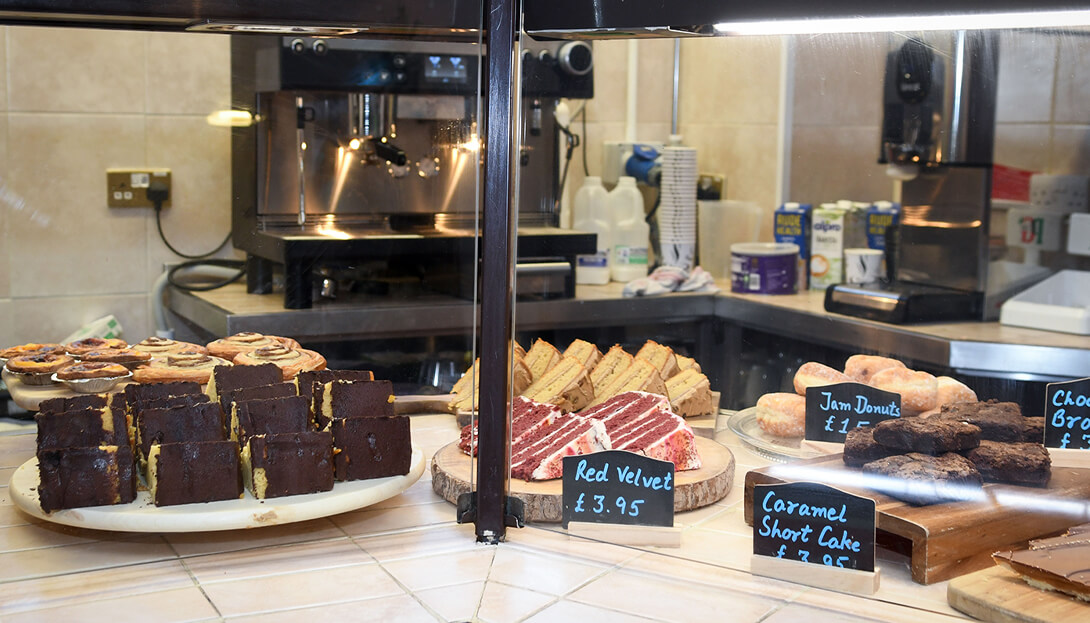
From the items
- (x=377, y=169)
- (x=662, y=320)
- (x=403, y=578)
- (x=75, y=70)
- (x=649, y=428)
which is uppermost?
(x=75, y=70)

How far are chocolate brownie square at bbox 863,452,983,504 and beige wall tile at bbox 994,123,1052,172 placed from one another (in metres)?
0.82

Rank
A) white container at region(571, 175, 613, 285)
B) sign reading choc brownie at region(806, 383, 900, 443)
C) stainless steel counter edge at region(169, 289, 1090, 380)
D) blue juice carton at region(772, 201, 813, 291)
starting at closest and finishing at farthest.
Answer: sign reading choc brownie at region(806, 383, 900, 443)
stainless steel counter edge at region(169, 289, 1090, 380)
white container at region(571, 175, 613, 285)
blue juice carton at region(772, 201, 813, 291)

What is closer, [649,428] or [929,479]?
[929,479]

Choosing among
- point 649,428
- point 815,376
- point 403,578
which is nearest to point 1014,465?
point 815,376

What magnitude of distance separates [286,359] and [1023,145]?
145 centimetres

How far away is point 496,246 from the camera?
3.68 ft

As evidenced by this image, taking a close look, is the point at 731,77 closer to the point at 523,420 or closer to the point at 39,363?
the point at 523,420

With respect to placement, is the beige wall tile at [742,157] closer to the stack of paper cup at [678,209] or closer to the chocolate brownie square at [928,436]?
the stack of paper cup at [678,209]

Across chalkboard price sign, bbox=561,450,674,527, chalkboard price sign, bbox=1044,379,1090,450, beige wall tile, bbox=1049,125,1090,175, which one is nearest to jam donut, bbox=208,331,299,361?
chalkboard price sign, bbox=561,450,674,527

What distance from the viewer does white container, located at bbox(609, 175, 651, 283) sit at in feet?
5.60

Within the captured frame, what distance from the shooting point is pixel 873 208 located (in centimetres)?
173

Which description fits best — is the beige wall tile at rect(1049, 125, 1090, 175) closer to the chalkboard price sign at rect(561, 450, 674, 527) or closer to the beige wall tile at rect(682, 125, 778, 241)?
the beige wall tile at rect(682, 125, 778, 241)

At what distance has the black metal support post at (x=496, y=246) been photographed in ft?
3.66

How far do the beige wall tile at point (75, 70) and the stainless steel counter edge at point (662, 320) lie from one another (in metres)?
0.29
